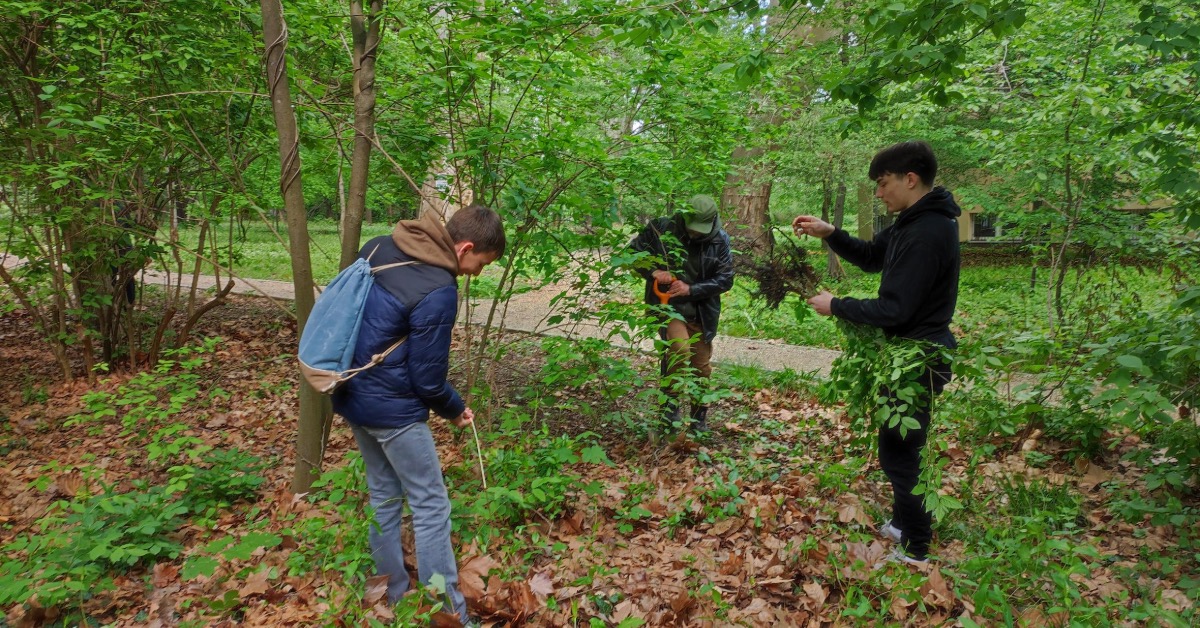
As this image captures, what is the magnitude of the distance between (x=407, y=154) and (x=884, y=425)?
3616 millimetres

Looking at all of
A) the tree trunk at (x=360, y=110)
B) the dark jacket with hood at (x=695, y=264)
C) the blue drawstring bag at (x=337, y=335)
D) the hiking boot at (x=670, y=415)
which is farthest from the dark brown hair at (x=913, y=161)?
the tree trunk at (x=360, y=110)

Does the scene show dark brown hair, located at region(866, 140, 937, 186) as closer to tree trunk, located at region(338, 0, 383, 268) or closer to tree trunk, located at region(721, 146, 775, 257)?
tree trunk, located at region(338, 0, 383, 268)

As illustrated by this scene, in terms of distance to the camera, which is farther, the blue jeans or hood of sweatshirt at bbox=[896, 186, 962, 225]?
hood of sweatshirt at bbox=[896, 186, 962, 225]

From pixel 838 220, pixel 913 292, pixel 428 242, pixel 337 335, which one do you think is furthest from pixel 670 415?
pixel 838 220

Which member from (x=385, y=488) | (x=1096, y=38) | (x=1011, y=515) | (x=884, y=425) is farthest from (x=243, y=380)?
(x=1096, y=38)

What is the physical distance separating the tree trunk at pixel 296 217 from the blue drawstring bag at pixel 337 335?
101cm

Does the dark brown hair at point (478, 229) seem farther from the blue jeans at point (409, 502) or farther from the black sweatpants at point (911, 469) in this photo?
the black sweatpants at point (911, 469)

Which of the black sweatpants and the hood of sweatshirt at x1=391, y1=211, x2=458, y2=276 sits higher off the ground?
the hood of sweatshirt at x1=391, y1=211, x2=458, y2=276

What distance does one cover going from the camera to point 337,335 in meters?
2.77

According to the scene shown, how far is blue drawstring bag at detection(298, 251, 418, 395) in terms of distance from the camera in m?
2.76

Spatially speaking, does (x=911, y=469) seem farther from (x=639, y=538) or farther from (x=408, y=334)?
(x=408, y=334)

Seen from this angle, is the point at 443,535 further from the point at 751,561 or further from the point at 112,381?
the point at 112,381

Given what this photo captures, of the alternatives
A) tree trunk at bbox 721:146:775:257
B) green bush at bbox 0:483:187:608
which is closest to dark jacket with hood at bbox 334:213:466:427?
green bush at bbox 0:483:187:608

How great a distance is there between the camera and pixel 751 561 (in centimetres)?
348
